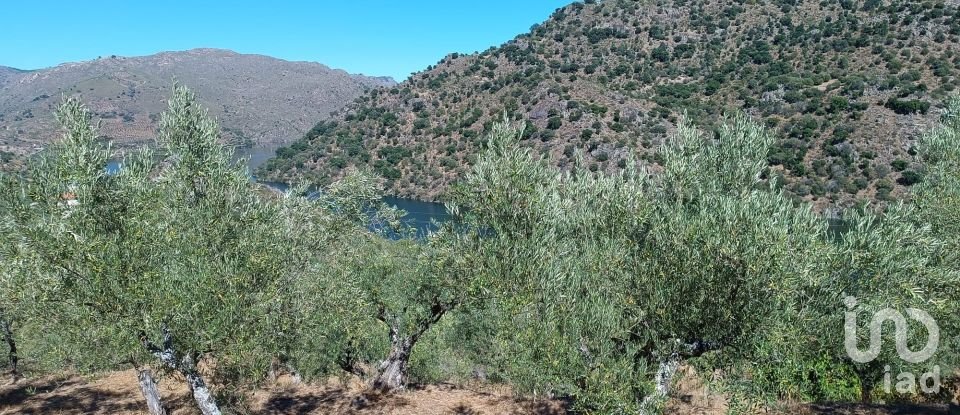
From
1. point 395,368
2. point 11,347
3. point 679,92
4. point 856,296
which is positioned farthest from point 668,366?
point 679,92

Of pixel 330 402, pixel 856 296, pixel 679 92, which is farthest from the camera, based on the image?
pixel 679 92

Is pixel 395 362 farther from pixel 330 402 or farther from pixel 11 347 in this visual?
pixel 11 347

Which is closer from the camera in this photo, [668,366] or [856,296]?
[856,296]

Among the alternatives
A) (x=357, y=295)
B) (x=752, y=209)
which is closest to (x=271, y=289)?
(x=357, y=295)

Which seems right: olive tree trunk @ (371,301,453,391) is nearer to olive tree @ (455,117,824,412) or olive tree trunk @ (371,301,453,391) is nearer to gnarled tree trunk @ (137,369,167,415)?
gnarled tree trunk @ (137,369,167,415)

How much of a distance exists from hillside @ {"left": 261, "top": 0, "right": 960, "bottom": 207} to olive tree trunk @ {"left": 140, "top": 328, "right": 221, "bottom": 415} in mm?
63298

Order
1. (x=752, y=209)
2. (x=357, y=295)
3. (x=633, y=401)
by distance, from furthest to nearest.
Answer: (x=357, y=295), (x=633, y=401), (x=752, y=209)

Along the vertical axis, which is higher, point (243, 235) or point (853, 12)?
point (853, 12)

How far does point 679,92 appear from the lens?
130 metres

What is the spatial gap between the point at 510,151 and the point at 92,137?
10.2m

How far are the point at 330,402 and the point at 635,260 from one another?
15198 millimetres

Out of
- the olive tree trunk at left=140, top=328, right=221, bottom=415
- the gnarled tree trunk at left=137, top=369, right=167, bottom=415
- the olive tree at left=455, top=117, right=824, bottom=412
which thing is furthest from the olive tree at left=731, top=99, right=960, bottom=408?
the gnarled tree trunk at left=137, top=369, right=167, bottom=415

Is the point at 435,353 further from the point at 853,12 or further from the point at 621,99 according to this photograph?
the point at 853,12

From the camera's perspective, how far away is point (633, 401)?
1202 cm
